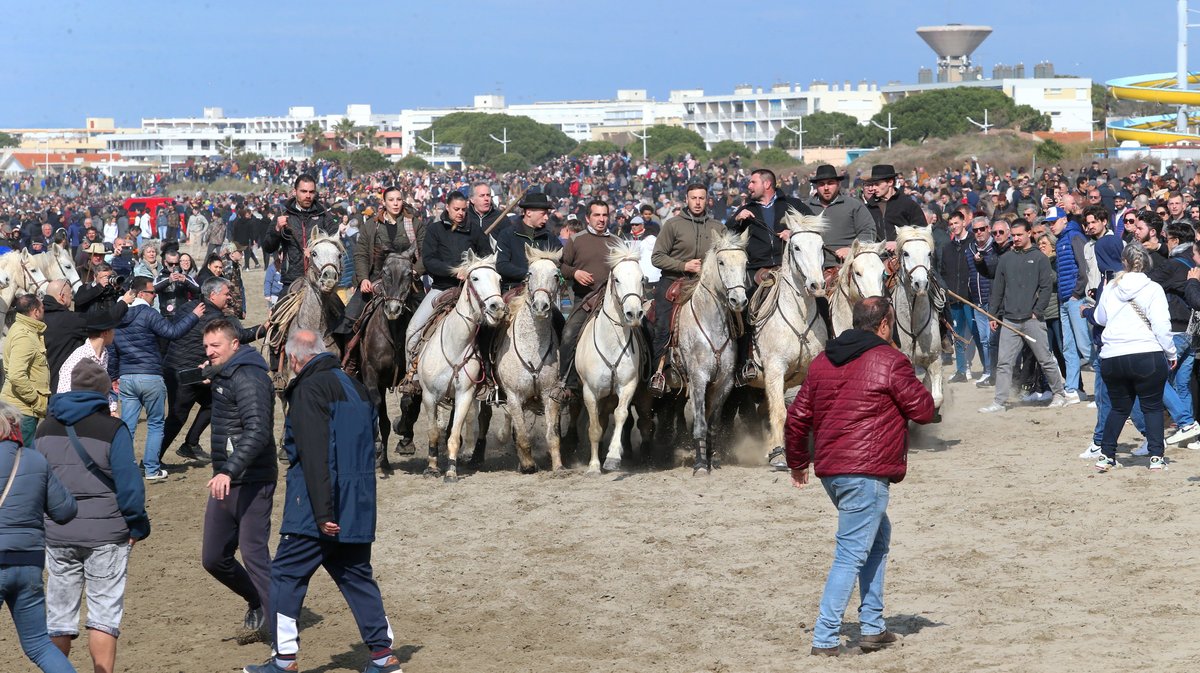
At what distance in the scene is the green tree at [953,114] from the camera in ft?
365

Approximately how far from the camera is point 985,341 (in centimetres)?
1800

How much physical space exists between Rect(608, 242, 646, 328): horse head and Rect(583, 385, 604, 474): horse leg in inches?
29.9

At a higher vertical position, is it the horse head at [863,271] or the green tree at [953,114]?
the green tree at [953,114]

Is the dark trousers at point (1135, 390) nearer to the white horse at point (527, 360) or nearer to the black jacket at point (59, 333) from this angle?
the white horse at point (527, 360)

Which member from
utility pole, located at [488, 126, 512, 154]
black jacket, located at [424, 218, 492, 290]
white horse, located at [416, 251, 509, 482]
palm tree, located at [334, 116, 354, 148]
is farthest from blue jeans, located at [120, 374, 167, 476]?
palm tree, located at [334, 116, 354, 148]

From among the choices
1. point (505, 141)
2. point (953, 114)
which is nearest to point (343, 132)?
point (505, 141)

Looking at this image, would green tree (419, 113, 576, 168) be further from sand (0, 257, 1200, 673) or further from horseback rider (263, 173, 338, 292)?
sand (0, 257, 1200, 673)

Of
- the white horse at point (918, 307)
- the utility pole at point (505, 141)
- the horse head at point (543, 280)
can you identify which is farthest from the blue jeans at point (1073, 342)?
the utility pole at point (505, 141)

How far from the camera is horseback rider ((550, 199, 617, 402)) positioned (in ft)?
43.5

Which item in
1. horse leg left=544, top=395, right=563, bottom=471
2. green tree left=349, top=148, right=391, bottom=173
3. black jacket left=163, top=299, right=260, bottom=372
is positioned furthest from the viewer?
green tree left=349, top=148, right=391, bottom=173

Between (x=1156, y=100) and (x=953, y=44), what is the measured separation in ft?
320

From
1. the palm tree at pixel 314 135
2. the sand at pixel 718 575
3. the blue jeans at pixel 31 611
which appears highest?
the palm tree at pixel 314 135

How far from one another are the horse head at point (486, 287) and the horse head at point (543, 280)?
298mm

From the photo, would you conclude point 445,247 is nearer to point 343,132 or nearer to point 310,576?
point 310,576
